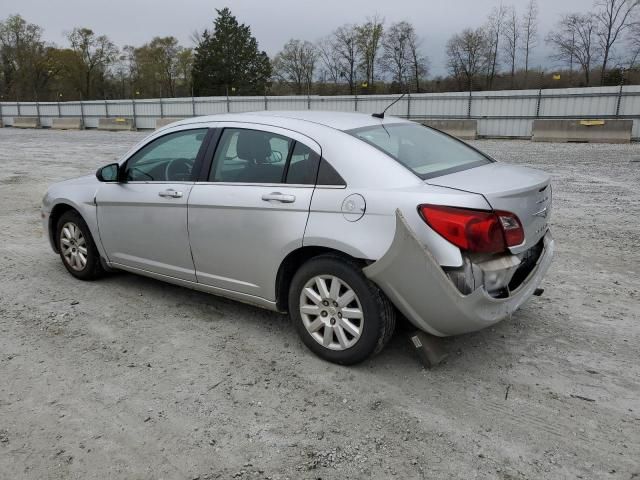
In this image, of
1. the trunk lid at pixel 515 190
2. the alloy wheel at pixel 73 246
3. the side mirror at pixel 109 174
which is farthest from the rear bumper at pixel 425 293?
the alloy wheel at pixel 73 246

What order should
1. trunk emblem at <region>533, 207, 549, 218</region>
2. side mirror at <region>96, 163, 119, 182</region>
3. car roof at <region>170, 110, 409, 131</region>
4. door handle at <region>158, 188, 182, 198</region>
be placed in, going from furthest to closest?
side mirror at <region>96, 163, 119, 182</region> < door handle at <region>158, 188, 182, 198</region> < car roof at <region>170, 110, 409, 131</region> < trunk emblem at <region>533, 207, 549, 218</region>

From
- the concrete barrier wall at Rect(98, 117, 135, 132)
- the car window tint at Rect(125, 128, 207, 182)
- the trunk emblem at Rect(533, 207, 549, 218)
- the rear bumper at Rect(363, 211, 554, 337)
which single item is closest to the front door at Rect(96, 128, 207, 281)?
the car window tint at Rect(125, 128, 207, 182)

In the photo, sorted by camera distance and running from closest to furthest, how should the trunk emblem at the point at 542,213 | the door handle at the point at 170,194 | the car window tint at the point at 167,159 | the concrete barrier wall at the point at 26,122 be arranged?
1. the trunk emblem at the point at 542,213
2. the door handle at the point at 170,194
3. the car window tint at the point at 167,159
4. the concrete barrier wall at the point at 26,122

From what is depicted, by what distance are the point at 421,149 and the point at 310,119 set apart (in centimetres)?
81

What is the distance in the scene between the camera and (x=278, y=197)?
3.53m

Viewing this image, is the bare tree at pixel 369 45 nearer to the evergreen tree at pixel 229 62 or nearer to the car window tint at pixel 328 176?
the evergreen tree at pixel 229 62

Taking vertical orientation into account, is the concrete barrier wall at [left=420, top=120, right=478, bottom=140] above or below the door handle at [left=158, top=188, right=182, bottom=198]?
above

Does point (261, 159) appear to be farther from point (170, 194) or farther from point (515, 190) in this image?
point (515, 190)

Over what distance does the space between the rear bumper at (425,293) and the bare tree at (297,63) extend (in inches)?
2410

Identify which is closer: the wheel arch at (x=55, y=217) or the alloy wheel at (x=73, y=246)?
the alloy wheel at (x=73, y=246)

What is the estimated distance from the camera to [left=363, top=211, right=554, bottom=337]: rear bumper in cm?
293

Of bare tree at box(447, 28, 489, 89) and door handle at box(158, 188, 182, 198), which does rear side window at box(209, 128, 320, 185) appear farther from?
bare tree at box(447, 28, 489, 89)

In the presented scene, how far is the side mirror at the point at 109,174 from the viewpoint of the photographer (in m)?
4.61

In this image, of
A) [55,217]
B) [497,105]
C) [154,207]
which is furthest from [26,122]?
[154,207]
